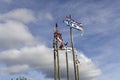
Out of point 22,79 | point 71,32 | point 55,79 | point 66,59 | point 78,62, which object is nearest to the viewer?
point 71,32

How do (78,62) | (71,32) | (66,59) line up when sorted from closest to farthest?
1. (71,32)
2. (66,59)
3. (78,62)

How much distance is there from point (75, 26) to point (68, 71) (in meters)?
12.0

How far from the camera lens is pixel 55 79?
164ft

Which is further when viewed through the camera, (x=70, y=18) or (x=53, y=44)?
(x=53, y=44)

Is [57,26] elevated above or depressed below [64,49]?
above

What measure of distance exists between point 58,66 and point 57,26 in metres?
7.42

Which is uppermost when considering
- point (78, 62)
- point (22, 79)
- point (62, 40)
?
point (62, 40)

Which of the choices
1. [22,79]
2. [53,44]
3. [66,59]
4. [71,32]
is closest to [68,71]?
Result: [66,59]

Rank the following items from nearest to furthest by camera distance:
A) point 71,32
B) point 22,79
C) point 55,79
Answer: point 71,32 → point 55,79 → point 22,79

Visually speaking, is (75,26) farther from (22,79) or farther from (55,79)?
(22,79)

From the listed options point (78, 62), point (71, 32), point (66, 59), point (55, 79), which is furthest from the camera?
point (78, 62)

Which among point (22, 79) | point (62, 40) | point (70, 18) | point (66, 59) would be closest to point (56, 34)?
point (62, 40)

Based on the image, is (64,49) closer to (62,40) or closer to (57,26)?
(62,40)

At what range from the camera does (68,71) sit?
53719 mm
